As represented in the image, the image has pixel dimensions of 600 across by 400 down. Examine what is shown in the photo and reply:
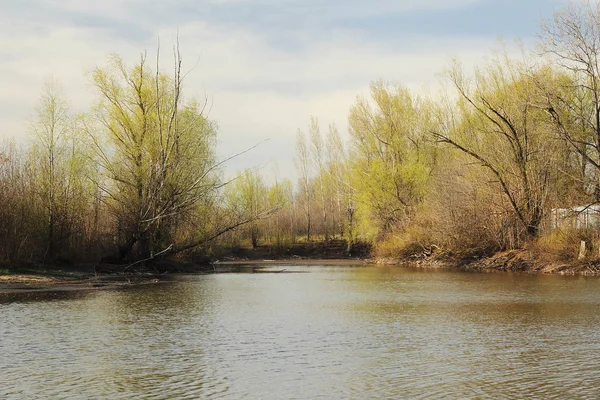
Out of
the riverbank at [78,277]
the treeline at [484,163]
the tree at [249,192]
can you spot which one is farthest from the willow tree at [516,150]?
the tree at [249,192]

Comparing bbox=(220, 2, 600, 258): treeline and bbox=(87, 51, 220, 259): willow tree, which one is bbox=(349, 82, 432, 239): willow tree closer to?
bbox=(220, 2, 600, 258): treeline

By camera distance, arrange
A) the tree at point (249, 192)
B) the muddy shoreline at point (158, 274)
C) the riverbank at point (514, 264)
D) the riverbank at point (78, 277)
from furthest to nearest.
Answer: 1. the tree at point (249, 192)
2. the riverbank at point (514, 264)
3. the muddy shoreline at point (158, 274)
4. the riverbank at point (78, 277)

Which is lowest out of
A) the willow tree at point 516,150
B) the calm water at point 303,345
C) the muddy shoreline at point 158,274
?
the calm water at point 303,345

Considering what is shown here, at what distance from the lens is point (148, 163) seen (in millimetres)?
33406

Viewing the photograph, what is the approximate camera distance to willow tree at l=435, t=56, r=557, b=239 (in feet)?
114

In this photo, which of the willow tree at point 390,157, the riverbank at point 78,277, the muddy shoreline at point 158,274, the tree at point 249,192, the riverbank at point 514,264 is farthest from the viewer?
the tree at point 249,192

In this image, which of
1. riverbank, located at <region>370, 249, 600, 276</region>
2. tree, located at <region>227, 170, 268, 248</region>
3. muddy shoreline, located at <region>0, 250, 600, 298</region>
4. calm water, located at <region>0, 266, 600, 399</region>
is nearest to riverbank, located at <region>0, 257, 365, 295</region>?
muddy shoreline, located at <region>0, 250, 600, 298</region>

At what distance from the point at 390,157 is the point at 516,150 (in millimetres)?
13689

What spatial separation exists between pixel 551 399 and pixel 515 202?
92.9 ft

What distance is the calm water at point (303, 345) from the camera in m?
9.79

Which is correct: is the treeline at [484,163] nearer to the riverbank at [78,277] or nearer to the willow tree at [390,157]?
the willow tree at [390,157]

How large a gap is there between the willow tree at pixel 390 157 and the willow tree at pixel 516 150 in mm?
8912

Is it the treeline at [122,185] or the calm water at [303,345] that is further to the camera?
the treeline at [122,185]

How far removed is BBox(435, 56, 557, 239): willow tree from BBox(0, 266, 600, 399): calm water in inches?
521
